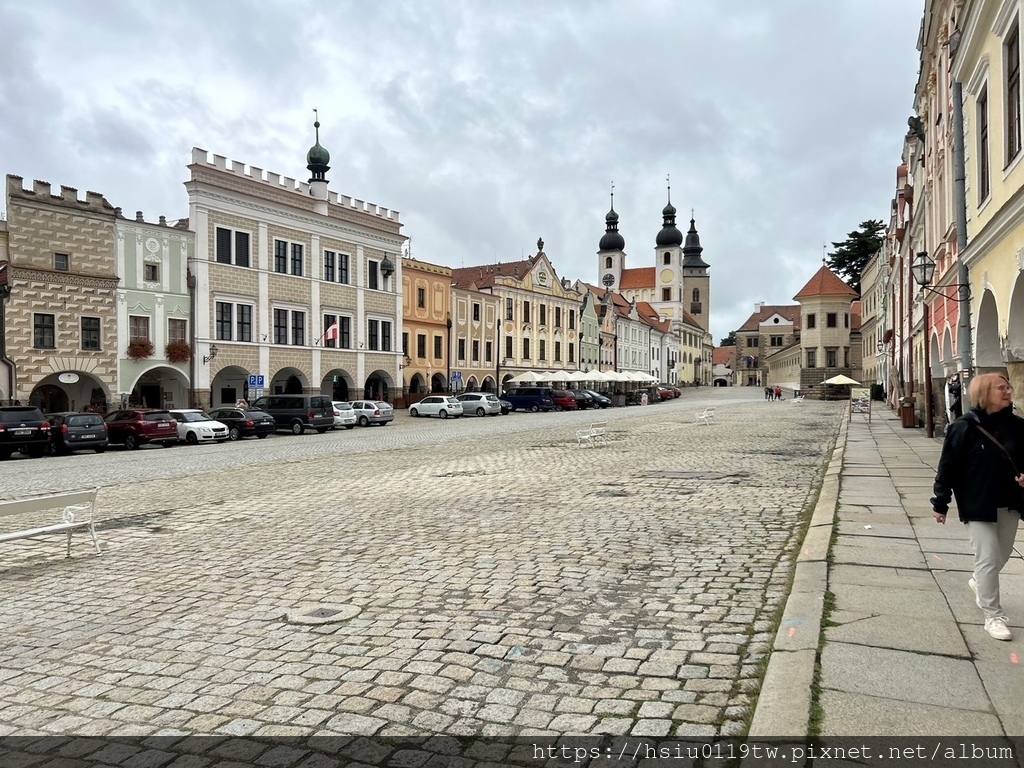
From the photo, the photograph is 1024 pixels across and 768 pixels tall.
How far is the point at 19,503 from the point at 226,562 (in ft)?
7.30

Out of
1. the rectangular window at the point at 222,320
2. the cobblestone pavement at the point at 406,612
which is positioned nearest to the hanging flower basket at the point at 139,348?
the rectangular window at the point at 222,320

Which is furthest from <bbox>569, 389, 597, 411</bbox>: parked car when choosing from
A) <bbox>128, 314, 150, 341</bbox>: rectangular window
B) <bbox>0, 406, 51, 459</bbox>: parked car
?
<bbox>0, 406, 51, 459</bbox>: parked car

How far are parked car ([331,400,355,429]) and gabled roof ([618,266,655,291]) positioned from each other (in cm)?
9970

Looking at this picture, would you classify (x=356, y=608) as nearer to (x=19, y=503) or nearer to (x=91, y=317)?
(x=19, y=503)

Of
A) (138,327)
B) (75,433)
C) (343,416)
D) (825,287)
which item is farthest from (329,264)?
(825,287)

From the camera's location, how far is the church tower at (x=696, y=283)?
14438 cm

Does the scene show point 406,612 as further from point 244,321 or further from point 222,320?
point 244,321

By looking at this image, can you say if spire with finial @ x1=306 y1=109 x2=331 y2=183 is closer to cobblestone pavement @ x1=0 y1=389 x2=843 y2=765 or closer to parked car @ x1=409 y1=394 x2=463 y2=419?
parked car @ x1=409 y1=394 x2=463 y2=419

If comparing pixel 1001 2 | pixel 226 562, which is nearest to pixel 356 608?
pixel 226 562

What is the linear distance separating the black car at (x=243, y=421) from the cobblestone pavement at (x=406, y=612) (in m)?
17.8

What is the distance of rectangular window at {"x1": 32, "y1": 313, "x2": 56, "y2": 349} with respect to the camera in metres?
32.2

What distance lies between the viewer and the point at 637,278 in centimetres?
13525

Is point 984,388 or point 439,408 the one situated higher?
point 984,388

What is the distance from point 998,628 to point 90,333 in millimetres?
36524
